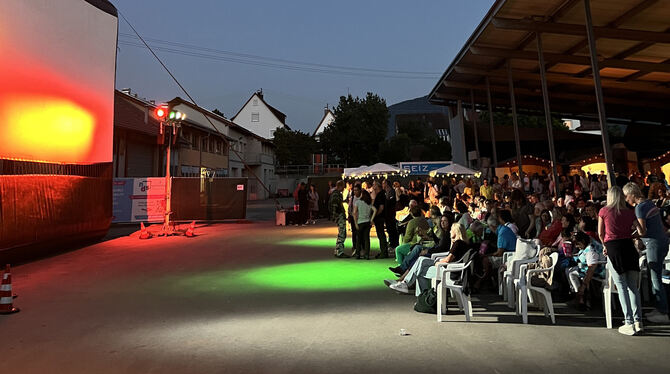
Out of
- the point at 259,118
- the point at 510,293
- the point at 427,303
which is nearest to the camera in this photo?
the point at 427,303

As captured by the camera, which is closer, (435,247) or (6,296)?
(6,296)

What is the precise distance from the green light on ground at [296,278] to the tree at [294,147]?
4449 cm

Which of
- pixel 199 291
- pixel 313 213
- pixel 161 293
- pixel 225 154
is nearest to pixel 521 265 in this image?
pixel 199 291

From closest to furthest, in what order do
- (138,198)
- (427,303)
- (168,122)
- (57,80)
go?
1. (427,303)
2. (57,80)
3. (168,122)
4. (138,198)

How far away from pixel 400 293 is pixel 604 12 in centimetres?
1181

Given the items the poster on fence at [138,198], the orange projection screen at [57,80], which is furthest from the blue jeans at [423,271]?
the poster on fence at [138,198]

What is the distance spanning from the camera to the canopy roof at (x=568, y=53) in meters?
12.6

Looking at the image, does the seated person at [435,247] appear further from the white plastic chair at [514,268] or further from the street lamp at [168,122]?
the street lamp at [168,122]

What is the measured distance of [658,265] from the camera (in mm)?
4570

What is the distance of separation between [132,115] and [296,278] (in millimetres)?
19969

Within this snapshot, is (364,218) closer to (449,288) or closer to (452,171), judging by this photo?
(449,288)

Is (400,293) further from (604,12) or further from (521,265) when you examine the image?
(604,12)

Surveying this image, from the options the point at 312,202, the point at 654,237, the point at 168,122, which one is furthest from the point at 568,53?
the point at 168,122

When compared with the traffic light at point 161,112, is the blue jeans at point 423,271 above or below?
below
